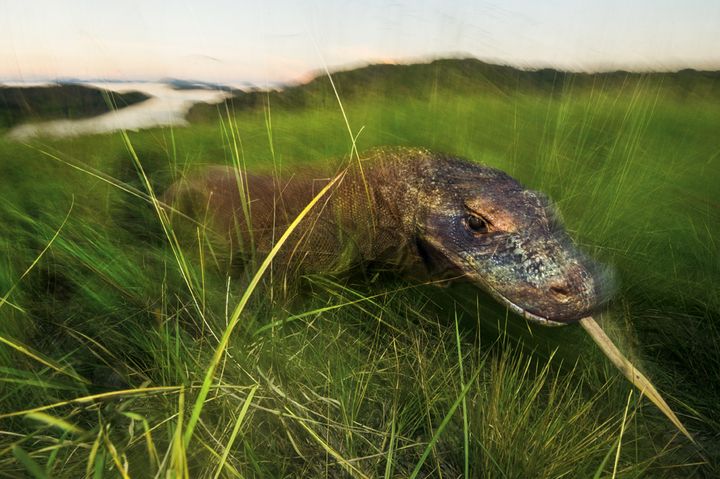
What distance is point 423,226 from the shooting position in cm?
169

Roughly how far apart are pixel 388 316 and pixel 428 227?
340 millimetres

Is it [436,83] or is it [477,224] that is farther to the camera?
[477,224]

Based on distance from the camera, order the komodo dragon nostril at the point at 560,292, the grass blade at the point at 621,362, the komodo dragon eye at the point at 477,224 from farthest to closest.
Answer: the komodo dragon eye at the point at 477,224 < the komodo dragon nostril at the point at 560,292 < the grass blade at the point at 621,362

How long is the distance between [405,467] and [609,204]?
0.87m

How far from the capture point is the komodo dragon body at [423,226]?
4.58ft

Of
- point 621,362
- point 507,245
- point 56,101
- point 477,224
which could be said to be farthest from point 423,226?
point 56,101

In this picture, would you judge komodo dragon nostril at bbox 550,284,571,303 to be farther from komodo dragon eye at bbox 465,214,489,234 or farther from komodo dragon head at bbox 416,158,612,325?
komodo dragon eye at bbox 465,214,489,234

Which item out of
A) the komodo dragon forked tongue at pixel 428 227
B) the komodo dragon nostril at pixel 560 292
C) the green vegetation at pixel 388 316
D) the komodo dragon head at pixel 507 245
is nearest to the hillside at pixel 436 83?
the green vegetation at pixel 388 316

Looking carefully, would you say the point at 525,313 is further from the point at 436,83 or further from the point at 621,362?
the point at 436,83

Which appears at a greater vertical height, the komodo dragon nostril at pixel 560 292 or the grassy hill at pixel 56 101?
the grassy hill at pixel 56 101

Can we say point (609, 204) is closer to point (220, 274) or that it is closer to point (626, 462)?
point (626, 462)

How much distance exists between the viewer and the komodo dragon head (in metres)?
1.36

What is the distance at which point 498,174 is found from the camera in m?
1.60

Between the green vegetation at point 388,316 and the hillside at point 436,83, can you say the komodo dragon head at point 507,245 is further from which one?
the hillside at point 436,83
